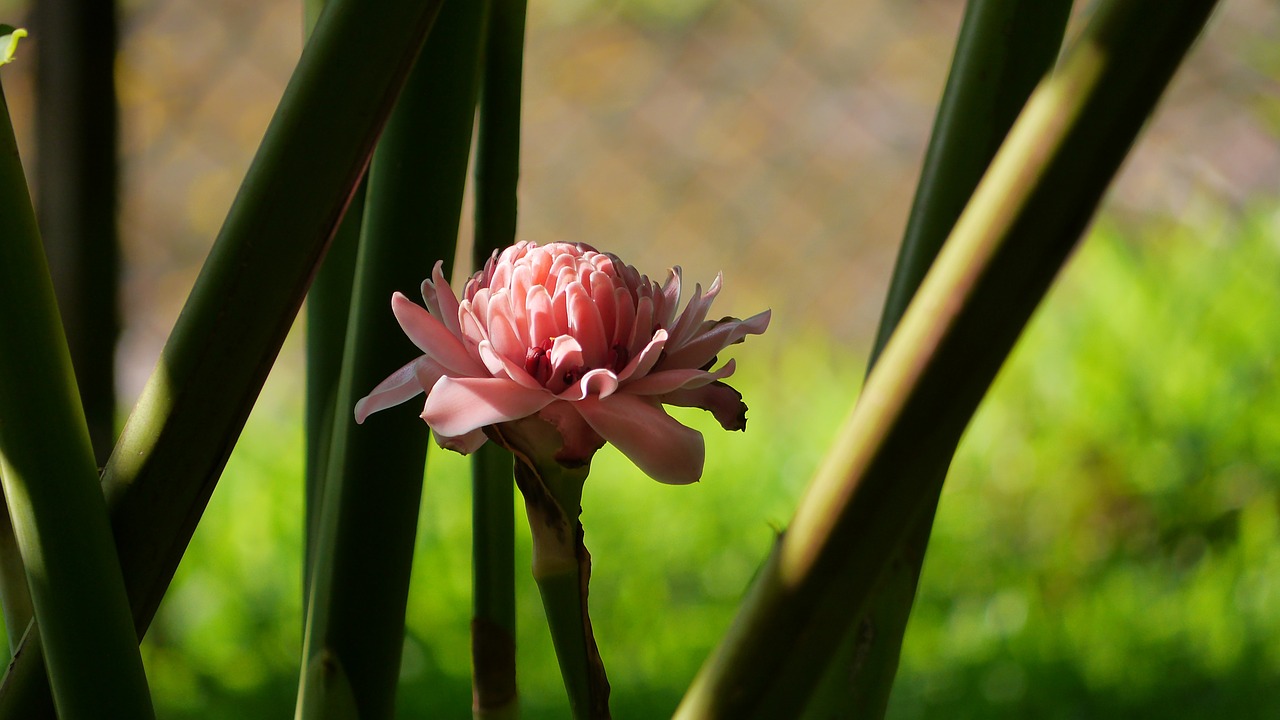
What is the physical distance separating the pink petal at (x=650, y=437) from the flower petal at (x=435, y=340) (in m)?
0.02

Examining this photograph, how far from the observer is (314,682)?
0.24 m

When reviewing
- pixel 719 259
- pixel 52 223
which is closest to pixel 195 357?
pixel 52 223

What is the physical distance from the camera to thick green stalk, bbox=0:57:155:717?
0.18m

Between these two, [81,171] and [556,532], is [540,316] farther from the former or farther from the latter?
[81,171]

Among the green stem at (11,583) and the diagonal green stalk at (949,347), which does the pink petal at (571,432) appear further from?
the green stem at (11,583)

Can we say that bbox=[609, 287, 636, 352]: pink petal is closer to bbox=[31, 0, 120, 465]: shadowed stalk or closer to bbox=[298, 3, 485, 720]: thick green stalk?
bbox=[298, 3, 485, 720]: thick green stalk

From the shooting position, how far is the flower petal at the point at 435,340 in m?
0.18

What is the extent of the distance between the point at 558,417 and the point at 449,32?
0.30 ft

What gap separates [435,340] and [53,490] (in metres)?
0.06

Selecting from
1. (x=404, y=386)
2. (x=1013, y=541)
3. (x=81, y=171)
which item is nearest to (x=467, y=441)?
(x=404, y=386)

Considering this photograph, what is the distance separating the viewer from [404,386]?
0.20 meters

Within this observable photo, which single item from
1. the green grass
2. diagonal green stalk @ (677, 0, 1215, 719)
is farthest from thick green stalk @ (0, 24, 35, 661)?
the green grass

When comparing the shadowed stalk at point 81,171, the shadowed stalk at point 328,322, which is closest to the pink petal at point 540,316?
the shadowed stalk at point 328,322

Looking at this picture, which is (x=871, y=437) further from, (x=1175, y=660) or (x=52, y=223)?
(x=1175, y=660)
